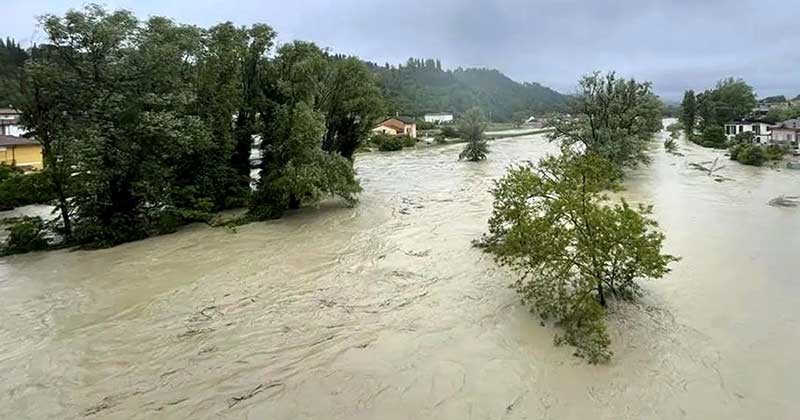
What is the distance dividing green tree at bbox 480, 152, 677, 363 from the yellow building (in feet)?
89.2

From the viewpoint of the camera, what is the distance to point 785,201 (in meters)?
19.5

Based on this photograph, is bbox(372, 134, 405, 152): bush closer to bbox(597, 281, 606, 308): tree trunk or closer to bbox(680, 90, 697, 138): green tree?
bbox(680, 90, 697, 138): green tree

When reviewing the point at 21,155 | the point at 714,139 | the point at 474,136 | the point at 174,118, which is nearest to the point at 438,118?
the point at 714,139

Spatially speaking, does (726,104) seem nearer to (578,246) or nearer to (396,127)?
(396,127)

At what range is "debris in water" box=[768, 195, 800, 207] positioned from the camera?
1908cm

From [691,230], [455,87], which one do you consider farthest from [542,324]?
[455,87]

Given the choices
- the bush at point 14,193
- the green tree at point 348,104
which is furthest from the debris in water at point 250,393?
the bush at point 14,193

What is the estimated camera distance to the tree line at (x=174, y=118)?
14.2 metres

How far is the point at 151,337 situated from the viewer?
8.62 m

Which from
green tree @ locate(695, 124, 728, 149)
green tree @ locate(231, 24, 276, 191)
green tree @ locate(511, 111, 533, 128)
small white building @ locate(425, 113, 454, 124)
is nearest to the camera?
green tree @ locate(231, 24, 276, 191)

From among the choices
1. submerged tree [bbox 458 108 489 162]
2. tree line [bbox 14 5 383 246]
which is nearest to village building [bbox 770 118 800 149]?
submerged tree [bbox 458 108 489 162]

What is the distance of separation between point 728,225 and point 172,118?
17.0 metres

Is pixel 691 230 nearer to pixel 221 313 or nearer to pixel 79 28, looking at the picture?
pixel 221 313

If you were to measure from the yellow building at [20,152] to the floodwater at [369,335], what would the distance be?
1714 centimetres
